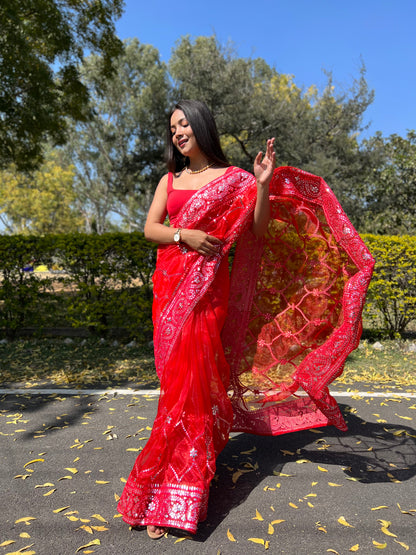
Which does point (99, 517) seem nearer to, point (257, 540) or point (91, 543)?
point (91, 543)

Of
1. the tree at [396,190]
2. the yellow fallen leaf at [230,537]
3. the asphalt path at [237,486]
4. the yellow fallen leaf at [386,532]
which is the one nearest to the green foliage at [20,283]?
the asphalt path at [237,486]

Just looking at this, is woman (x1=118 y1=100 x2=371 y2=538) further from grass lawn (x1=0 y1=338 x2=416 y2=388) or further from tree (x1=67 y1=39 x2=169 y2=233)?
tree (x1=67 y1=39 x2=169 y2=233)

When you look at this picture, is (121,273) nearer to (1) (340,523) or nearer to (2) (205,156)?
(2) (205,156)

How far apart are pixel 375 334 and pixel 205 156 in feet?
17.7

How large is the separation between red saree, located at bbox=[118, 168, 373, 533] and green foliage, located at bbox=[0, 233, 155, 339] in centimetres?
392

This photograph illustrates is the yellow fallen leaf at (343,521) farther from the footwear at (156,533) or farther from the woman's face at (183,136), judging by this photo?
the woman's face at (183,136)

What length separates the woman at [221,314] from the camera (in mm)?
2342

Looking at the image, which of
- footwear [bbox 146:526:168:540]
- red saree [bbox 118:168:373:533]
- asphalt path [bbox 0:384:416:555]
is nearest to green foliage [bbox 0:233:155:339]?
asphalt path [bbox 0:384:416:555]

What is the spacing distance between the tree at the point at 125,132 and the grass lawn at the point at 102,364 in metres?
8.17

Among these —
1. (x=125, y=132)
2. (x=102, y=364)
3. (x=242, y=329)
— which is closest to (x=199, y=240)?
(x=242, y=329)

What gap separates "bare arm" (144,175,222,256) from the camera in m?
2.49

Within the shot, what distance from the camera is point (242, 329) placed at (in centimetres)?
307

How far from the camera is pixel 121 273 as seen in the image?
22.6 feet

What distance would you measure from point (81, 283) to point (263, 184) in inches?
198
